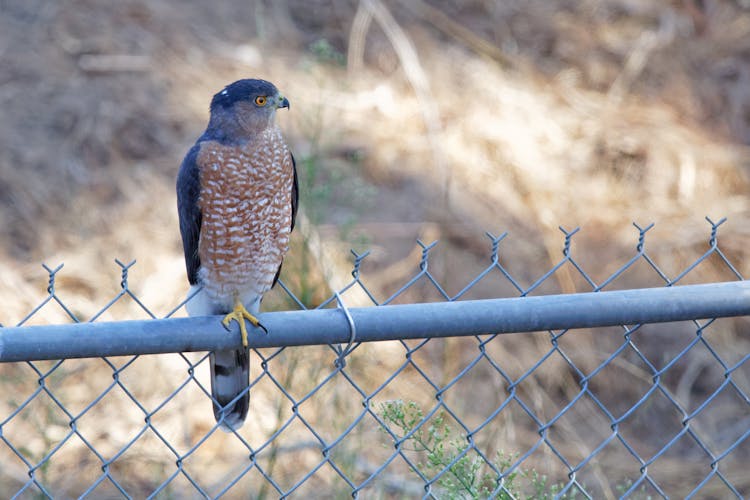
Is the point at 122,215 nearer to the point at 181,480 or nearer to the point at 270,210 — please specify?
the point at 181,480

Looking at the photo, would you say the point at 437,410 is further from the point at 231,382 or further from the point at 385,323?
the point at 385,323

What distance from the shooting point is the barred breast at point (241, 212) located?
2.98 meters

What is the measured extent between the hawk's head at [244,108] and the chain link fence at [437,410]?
638 millimetres

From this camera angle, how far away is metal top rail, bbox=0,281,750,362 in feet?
7.02

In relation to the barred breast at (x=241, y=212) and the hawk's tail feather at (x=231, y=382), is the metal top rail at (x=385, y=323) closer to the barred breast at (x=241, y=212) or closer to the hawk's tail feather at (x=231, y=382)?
the hawk's tail feather at (x=231, y=382)

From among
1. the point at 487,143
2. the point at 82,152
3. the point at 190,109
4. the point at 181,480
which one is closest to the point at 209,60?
the point at 190,109

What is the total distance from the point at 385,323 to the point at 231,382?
76 cm

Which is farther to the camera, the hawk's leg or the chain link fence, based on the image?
the chain link fence

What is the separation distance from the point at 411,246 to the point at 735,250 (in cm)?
200

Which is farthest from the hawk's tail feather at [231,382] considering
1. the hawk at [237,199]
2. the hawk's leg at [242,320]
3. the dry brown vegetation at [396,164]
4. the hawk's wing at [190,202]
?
the dry brown vegetation at [396,164]

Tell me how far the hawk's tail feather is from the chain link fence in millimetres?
80

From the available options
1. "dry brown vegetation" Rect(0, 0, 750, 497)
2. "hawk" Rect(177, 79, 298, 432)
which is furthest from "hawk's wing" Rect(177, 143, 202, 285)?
"dry brown vegetation" Rect(0, 0, 750, 497)

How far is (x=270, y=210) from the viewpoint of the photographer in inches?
120

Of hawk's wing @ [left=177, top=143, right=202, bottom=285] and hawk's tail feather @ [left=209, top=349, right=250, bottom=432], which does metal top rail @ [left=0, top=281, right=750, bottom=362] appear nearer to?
hawk's tail feather @ [left=209, top=349, right=250, bottom=432]
